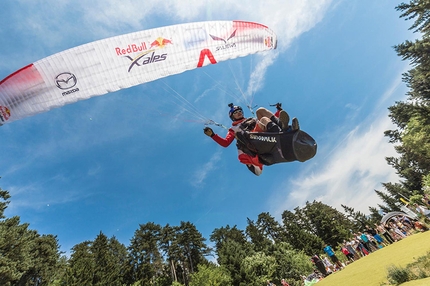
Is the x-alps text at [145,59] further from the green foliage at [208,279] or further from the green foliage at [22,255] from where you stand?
the green foliage at [22,255]

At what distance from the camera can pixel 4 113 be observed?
741cm

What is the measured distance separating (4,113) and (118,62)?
4.16 m

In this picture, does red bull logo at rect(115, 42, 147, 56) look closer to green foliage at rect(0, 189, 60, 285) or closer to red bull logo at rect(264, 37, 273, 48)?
red bull logo at rect(264, 37, 273, 48)

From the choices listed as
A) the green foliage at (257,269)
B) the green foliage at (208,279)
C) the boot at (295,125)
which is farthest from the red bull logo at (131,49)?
the green foliage at (257,269)

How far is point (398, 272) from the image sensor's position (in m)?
5.26

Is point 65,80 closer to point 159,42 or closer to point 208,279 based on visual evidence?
point 159,42

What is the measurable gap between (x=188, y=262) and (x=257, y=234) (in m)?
14.1

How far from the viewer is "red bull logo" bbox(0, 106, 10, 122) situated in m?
7.34

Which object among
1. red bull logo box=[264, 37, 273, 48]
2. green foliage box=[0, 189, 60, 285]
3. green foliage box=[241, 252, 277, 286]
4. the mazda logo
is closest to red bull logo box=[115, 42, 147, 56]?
the mazda logo

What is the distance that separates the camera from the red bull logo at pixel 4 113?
7340 mm

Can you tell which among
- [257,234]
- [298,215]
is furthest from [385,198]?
[257,234]

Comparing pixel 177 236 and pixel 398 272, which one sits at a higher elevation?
pixel 177 236

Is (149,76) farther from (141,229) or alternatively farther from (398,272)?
(141,229)

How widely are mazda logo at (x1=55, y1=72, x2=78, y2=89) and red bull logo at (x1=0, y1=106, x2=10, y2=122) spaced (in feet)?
5.90
